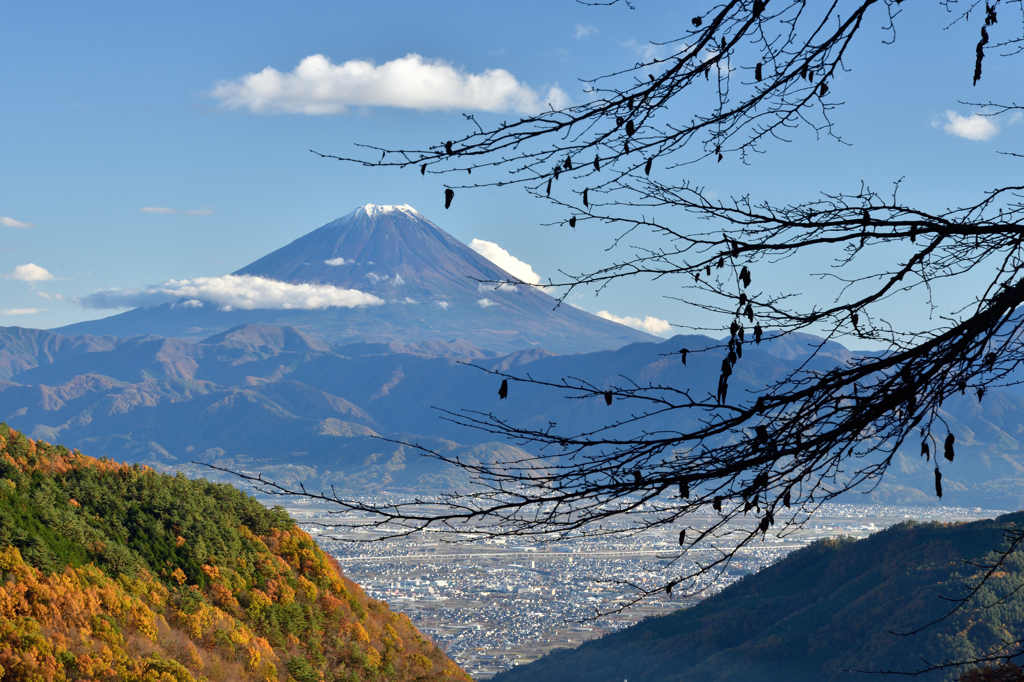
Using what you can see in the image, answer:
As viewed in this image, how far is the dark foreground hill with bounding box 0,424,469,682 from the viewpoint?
13.9m

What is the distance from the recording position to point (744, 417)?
416 centimetres

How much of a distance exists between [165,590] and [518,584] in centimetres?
11122

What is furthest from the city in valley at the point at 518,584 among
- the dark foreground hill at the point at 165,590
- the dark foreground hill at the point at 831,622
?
the dark foreground hill at the point at 165,590

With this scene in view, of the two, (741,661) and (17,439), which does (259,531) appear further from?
(741,661)

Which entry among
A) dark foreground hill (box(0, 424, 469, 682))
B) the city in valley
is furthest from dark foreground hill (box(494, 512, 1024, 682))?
dark foreground hill (box(0, 424, 469, 682))

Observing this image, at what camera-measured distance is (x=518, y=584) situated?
4897 inches

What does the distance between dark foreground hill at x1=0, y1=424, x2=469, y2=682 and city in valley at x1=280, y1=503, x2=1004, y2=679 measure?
48105 mm

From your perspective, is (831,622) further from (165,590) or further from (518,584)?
(518,584)

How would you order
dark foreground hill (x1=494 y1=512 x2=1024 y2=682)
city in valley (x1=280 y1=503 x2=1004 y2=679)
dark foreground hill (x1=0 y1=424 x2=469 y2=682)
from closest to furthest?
dark foreground hill (x1=0 y1=424 x2=469 y2=682) < dark foreground hill (x1=494 y1=512 x2=1024 y2=682) < city in valley (x1=280 y1=503 x2=1004 y2=679)

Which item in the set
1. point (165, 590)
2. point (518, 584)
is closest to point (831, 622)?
point (165, 590)

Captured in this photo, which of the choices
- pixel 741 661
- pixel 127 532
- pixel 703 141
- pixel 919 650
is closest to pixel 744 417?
pixel 703 141

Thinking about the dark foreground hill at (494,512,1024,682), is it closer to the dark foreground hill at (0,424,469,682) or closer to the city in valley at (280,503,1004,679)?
the city in valley at (280,503,1004,679)

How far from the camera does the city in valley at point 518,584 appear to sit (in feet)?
305

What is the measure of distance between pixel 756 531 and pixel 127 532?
683 inches
